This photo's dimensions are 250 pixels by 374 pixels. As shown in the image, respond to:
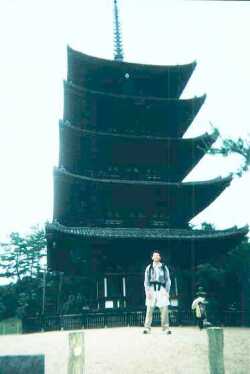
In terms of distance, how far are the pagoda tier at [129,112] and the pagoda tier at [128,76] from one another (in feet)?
4.31

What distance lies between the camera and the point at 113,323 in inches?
572

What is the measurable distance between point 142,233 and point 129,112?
6.30 meters

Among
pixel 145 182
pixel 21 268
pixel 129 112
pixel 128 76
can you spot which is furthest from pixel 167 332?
pixel 21 268

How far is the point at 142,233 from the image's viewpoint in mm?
16047

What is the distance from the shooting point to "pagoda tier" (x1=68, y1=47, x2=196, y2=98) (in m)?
19.1

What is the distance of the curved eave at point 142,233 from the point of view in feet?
49.0

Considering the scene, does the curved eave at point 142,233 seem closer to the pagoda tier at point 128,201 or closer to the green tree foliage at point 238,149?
the pagoda tier at point 128,201

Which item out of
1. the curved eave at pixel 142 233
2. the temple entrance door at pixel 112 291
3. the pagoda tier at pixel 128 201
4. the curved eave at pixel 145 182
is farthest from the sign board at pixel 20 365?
the pagoda tier at pixel 128 201

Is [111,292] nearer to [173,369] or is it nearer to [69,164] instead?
[69,164]

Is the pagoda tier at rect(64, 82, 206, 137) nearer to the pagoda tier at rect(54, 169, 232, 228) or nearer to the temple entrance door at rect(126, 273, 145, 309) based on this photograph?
the pagoda tier at rect(54, 169, 232, 228)

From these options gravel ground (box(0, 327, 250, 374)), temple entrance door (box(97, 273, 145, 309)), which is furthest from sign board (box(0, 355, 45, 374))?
temple entrance door (box(97, 273, 145, 309))

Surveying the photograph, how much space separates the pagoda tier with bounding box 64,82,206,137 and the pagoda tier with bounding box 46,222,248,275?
533 cm

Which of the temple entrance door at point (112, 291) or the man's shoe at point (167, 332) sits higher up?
the temple entrance door at point (112, 291)

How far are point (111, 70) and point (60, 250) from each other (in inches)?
349
